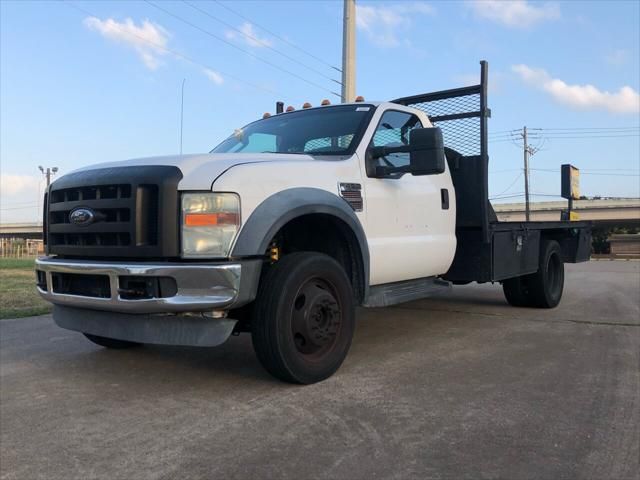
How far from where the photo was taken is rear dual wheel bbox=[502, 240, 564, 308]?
7.44 metres

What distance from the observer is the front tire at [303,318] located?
3570mm

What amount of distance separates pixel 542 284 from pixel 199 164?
544 centimetres

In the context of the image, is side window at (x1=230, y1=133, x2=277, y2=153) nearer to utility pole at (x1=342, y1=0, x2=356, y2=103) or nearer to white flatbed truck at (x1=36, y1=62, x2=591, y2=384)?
white flatbed truck at (x1=36, y1=62, x2=591, y2=384)

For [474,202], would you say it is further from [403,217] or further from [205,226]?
[205,226]

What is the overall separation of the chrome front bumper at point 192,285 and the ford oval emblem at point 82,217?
1.13ft

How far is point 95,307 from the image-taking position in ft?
12.0

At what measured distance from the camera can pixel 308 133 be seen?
16.4 feet

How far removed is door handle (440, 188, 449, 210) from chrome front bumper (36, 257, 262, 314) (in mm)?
2590

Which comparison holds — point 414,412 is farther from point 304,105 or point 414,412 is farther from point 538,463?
point 304,105

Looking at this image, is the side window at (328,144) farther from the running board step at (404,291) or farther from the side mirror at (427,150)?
the running board step at (404,291)

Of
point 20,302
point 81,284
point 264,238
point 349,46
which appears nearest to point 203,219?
point 264,238

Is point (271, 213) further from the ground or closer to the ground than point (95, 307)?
further from the ground

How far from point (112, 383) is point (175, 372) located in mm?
466

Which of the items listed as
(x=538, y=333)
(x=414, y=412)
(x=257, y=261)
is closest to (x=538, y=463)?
(x=414, y=412)
